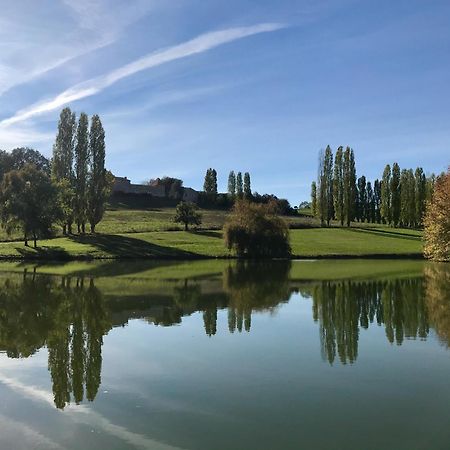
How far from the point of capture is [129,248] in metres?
56.4

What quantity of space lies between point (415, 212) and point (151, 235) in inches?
1823

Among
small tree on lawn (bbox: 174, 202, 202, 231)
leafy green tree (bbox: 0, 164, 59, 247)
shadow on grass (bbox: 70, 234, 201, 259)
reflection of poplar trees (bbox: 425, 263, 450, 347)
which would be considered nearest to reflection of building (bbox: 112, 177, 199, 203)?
small tree on lawn (bbox: 174, 202, 202, 231)

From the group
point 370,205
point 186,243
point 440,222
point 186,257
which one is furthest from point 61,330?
point 370,205

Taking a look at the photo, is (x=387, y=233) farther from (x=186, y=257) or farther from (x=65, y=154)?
(x=65, y=154)

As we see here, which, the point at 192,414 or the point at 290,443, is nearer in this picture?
the point at 290,443

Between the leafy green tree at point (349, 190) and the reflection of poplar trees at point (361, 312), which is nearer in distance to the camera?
the reflection of poplar trees at point (361, 312)

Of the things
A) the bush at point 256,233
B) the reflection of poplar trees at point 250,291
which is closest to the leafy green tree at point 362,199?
the bush at point 256,233

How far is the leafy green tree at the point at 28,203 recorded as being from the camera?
53875 mm

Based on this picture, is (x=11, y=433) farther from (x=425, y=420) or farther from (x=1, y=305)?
(x=1, y=305)

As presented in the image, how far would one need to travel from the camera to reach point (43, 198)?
55.4m

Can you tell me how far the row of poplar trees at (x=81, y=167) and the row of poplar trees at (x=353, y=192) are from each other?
35.9 meters

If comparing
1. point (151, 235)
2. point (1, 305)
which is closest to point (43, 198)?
point (151, 235)

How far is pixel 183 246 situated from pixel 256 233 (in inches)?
369

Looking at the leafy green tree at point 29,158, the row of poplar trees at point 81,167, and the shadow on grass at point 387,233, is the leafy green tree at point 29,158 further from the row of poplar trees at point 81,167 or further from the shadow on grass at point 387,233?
the shadow on grass at point 387,233
